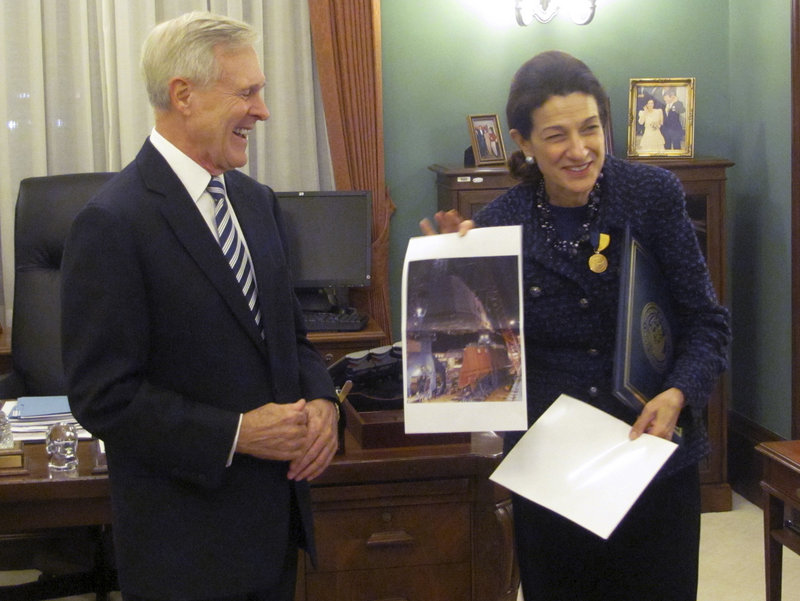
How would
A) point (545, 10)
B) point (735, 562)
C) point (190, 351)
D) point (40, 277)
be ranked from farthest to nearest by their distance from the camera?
point (545, 10) → point (735, 562) → point (40, 277) → point (190, 351)

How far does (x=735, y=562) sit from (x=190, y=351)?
274cm

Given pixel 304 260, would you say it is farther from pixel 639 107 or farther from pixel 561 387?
pixel 561 387

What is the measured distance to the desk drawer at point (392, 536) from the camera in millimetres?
Result: 2176

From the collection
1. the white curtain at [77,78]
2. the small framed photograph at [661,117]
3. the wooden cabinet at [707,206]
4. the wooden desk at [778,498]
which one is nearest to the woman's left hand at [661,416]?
the wooden desk at [778,498]

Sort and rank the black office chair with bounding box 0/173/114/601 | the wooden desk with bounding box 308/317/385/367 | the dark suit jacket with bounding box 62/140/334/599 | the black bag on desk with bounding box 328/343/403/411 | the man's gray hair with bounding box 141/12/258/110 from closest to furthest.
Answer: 1. the dark suit jacket with bounding box 62/140/334/599
2. the man's gray hair with bounding box 141/12/258/110
3. the black bag on desk with bounding box 328/343/403/411
4. the black office chair with bounding box 0/173/114/601
5. the wooden desk with bounding box 308/317/385/367

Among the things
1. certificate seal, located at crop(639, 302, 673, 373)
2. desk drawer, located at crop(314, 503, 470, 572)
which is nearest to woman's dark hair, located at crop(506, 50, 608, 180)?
certificate seal, located at crop(639, 302, 673, 373)

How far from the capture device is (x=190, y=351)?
1554 mm

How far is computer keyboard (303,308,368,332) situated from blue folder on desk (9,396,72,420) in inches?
49.6

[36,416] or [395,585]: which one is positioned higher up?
[36,416]

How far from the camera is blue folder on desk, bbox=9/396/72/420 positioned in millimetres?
2537

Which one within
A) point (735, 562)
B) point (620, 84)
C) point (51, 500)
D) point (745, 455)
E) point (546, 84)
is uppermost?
point (620, 84)

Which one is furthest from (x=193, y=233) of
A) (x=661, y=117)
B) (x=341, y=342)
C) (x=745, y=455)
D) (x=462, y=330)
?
(x=745, y=455)

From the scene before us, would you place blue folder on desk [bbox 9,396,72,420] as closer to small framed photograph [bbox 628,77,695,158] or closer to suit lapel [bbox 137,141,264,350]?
suit lapel [bbox 137,141,264,350]

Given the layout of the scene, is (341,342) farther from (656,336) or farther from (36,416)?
(656,336)
